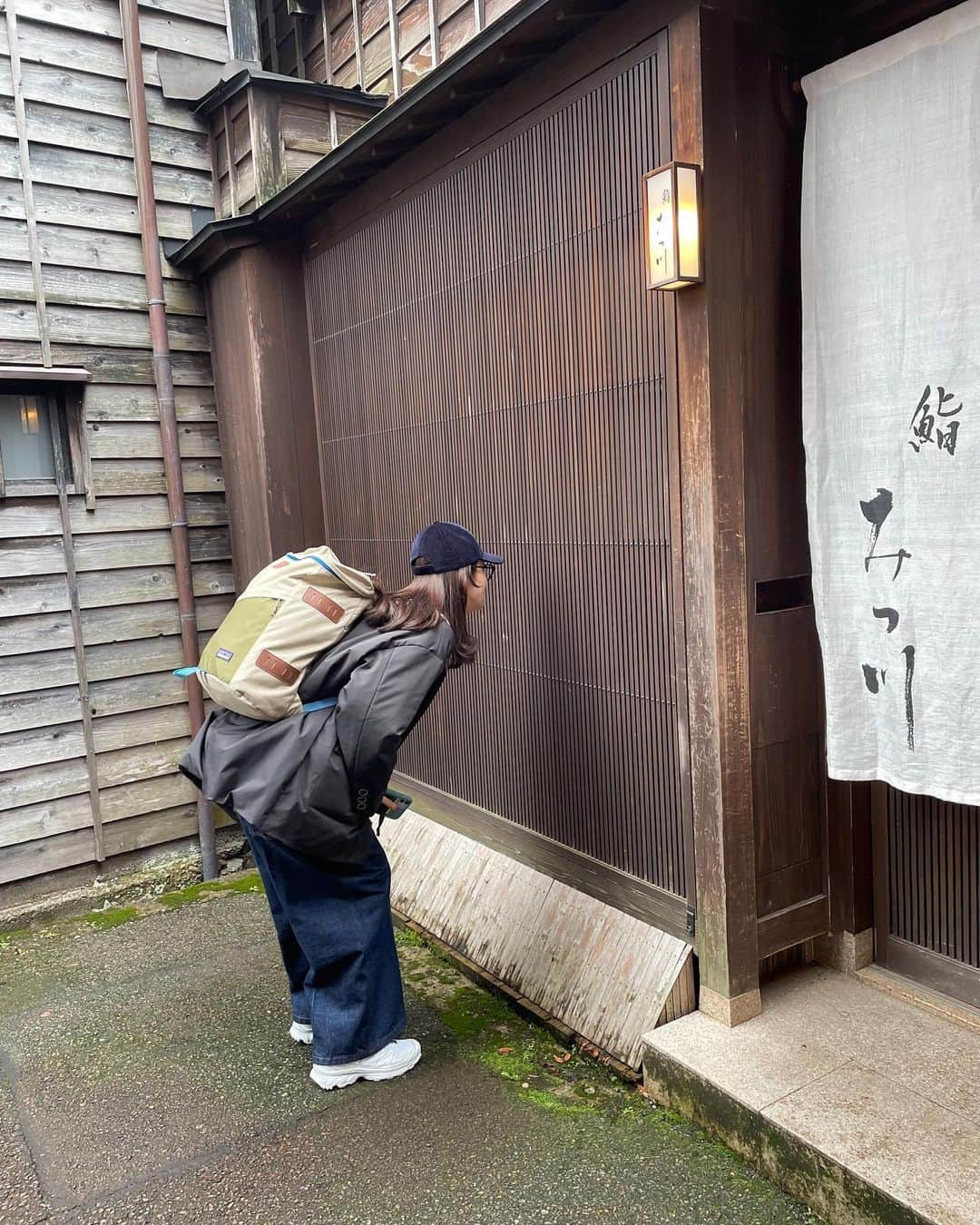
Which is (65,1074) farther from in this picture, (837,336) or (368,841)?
(837,336)

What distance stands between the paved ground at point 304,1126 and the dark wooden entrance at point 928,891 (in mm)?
1135

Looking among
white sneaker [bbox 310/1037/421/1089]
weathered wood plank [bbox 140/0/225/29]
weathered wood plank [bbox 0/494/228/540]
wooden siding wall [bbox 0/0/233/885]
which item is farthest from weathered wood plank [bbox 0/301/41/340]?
white sneaker [bbox 310/1037/421/1089]

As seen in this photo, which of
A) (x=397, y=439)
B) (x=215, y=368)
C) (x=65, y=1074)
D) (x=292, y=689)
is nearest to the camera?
(x=292, y=689)

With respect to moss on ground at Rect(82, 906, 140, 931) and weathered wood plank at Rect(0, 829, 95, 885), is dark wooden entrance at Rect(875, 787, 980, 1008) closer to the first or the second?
moss on ground at Rect(82, 906, 140, 931)

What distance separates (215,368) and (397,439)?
197 centimetres

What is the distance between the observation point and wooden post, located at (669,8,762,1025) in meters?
3.18

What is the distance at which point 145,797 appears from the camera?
623 centimetres

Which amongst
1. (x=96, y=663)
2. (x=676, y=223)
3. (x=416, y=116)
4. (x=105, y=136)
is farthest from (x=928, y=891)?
(x=105, y=136)

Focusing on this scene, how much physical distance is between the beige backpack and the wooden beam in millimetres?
3289

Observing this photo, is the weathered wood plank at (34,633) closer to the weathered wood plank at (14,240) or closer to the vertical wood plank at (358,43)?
the weathered wood plank at (14,240)

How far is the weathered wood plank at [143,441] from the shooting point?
5.92 metres

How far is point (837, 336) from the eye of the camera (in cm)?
314

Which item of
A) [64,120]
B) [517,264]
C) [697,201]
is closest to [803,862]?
[697,201]

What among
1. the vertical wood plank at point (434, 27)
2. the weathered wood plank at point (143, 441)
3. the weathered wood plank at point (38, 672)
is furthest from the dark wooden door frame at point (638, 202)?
the weathered wood plank at point (38, 672)
